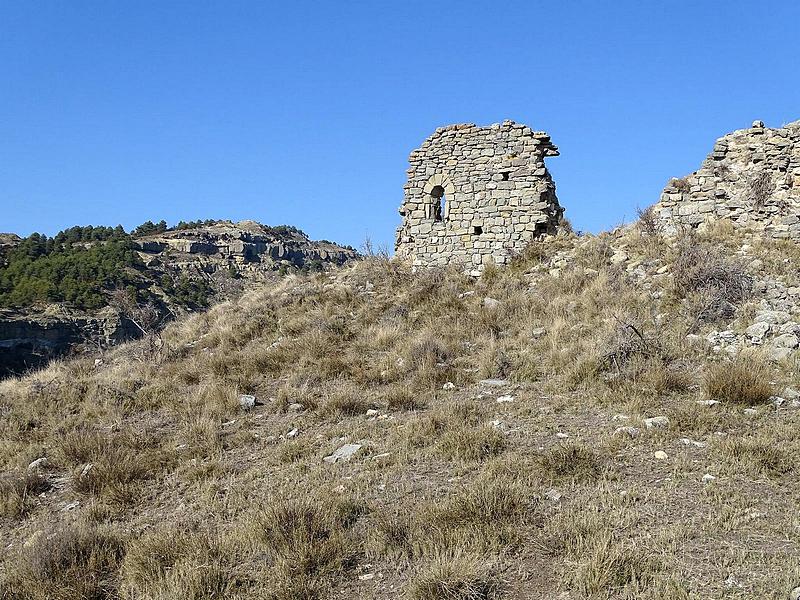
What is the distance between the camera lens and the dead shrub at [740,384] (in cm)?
559

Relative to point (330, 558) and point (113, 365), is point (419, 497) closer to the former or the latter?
point (330, 558)

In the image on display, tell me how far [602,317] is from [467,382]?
8.64 ft

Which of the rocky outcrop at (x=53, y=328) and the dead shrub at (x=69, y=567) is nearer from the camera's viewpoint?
the dead shrub at (x=69, y=567)

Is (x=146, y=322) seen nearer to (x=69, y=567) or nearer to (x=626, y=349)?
(x=69, y=567)

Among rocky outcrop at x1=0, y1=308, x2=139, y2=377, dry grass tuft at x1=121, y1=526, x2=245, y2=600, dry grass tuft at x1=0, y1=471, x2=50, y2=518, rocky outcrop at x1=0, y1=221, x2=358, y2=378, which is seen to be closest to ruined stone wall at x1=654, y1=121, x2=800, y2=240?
rocky outcrop at x1=0, y1=221, x2=358, y2=378

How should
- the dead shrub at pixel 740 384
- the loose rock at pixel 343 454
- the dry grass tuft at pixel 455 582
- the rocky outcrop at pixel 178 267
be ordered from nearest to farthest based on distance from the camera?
the dry grass tuft at pixel 455 582 → the loose rock at pixel 343 454 → the dead shrub at pixel 740 384 → the rocky outcrop at pixel 178 267

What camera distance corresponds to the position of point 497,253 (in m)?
12.4

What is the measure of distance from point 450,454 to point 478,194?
27.6ft

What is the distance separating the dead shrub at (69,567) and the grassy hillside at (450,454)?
0.7 inches

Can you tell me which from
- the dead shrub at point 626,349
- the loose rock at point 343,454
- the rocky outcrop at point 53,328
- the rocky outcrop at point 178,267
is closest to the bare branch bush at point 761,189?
the dead shrub at point 626,349

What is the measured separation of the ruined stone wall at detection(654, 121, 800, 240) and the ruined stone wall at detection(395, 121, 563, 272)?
2.51 m

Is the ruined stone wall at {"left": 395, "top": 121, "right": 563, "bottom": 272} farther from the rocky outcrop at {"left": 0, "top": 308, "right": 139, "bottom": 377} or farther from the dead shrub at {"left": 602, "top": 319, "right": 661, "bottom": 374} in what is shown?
the rocky outcrop at {"left": 0, "top": 308, "right": 139, "bottom": 377}

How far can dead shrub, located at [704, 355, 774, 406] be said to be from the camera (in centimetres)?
559

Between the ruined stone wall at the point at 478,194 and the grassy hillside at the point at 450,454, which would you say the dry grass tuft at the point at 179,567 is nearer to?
the grassy hillside at the point at 450,454
